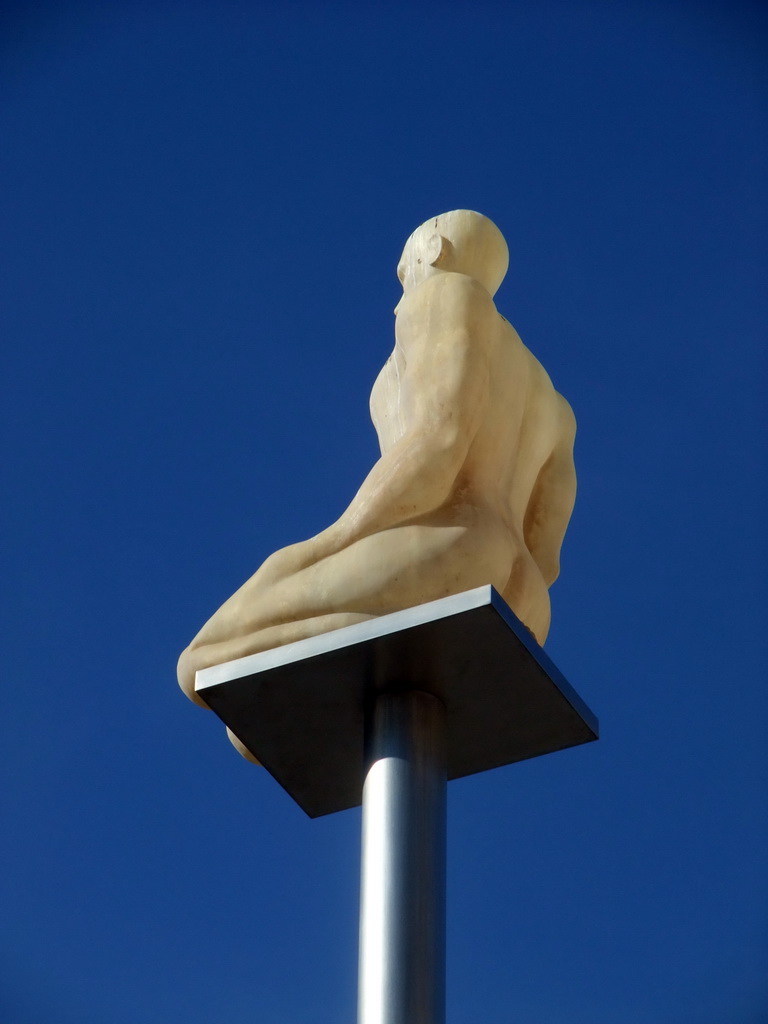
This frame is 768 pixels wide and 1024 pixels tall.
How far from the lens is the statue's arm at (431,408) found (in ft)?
23.4

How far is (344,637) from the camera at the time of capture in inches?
263

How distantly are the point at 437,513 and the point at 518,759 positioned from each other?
3.75 ft

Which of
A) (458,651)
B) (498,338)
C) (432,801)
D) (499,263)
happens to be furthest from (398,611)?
(499,263)

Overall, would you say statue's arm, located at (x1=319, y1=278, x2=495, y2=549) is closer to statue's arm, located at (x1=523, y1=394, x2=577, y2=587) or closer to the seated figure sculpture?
the seated figure sculpture

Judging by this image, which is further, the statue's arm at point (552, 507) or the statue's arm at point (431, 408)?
the statue's arm at point (552, 507)

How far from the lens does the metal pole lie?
6.20m

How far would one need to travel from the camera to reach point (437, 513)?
7.23 m

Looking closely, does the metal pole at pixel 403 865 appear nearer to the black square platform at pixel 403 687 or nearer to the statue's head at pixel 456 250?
the black square platform at pixel 403 687

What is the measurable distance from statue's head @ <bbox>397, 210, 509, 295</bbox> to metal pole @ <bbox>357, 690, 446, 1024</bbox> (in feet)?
7.87

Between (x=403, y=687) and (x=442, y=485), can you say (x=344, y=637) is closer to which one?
(x=403, y=687)

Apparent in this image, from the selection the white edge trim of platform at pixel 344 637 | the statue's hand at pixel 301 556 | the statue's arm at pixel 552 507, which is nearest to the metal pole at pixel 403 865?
the white edge trim of platform at pixel 344 637

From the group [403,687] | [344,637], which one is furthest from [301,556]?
[403,687]

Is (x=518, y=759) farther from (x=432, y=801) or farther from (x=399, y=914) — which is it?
(x=399, y=914)

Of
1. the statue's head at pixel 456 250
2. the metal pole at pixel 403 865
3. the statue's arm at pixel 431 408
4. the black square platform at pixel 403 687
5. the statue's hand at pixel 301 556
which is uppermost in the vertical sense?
the statue's head at pixel 456 250
